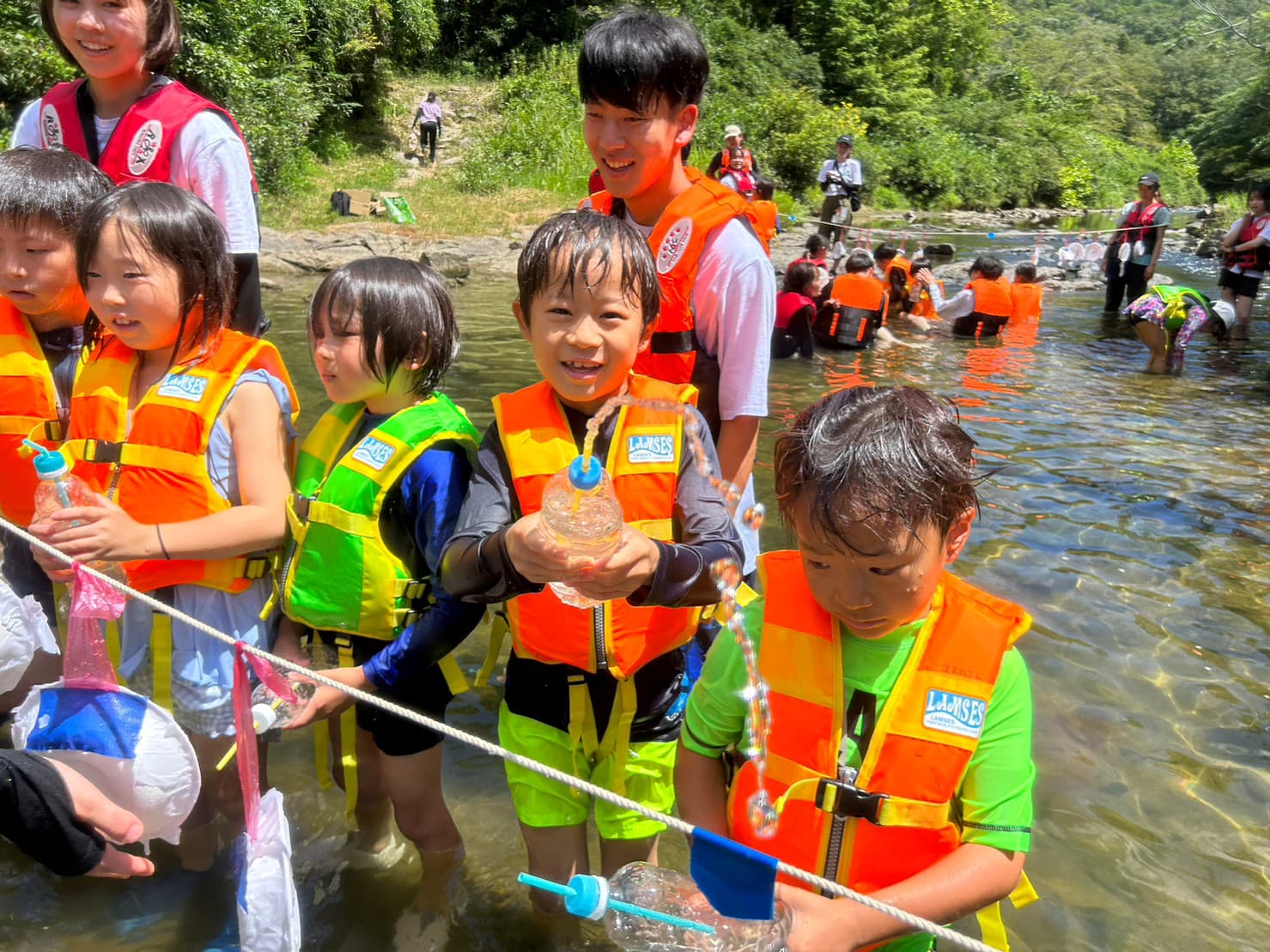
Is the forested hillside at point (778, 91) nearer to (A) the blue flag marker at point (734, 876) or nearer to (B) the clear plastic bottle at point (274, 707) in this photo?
(B) the clear plastic bottle at point (274, 707)

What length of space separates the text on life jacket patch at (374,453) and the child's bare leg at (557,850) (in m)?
0.90

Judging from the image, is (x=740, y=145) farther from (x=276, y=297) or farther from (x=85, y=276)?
(x=85, y=276)

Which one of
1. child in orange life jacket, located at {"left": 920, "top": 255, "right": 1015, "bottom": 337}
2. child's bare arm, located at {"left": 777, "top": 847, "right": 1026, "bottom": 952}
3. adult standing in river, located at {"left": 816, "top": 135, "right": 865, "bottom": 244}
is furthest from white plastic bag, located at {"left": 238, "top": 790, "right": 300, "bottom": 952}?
adult standing in river, located at {"left": 816, "top": 135, "right": 865, "bottom": 244}

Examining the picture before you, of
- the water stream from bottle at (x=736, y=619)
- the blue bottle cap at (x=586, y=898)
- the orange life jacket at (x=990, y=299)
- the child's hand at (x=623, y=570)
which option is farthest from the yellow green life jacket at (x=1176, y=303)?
the blue bottle cap at (x=586, y=898)

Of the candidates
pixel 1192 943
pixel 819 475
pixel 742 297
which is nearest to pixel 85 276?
pixel 742 297

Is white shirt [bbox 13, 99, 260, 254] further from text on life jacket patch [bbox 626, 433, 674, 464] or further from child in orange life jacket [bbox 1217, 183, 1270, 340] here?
child in orange life jacket [bbox 1217, 183, 1270, 340]

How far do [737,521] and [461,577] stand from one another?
2.57 feet

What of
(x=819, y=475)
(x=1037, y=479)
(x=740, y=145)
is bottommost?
(x=1037, y=479)

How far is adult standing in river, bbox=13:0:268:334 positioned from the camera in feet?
8.53

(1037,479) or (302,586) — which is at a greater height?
(302,586)

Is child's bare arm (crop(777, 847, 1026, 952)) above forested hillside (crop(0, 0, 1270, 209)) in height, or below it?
below

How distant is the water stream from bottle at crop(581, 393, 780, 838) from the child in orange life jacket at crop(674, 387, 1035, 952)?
0.7 inches

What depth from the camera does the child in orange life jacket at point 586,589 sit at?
6.21ft

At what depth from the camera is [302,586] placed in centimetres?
225
